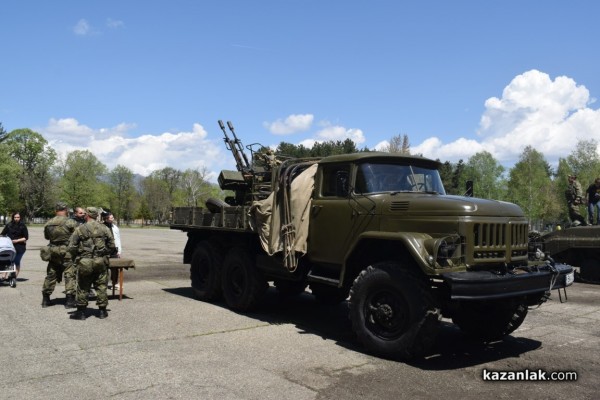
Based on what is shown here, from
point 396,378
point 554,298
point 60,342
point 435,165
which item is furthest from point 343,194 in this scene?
point 554,298

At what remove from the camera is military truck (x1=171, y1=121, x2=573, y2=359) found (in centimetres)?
560

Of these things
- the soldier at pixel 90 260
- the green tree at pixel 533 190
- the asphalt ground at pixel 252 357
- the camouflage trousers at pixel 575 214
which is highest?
the green tree at pixel 533 190

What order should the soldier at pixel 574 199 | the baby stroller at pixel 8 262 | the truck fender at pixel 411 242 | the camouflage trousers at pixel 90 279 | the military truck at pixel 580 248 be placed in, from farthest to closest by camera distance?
the soldier at pixel 574 199
the military truck at pixel 580 248
the baby stroller at pixel 8 262
the camouflage trousers at pixel 90 279
the truck fender at pixel 411 242

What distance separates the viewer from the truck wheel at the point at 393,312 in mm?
5535

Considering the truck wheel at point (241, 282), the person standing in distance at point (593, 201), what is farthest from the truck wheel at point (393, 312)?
the person standing in distance at point (593, 201)

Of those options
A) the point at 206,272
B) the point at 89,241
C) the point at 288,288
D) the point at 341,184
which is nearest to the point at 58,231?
the point at 89,241

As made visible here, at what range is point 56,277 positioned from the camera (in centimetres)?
897

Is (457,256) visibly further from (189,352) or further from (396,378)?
(189,352)

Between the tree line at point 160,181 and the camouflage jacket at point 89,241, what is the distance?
139ft

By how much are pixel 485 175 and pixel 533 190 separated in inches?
293

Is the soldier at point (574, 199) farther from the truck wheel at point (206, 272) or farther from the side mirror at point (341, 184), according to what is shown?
the truck wheel at point (206, 272)

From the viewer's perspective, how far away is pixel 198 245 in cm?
1000

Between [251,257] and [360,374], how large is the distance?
3.73 m

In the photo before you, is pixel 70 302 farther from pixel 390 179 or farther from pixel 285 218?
pixel 390 179
